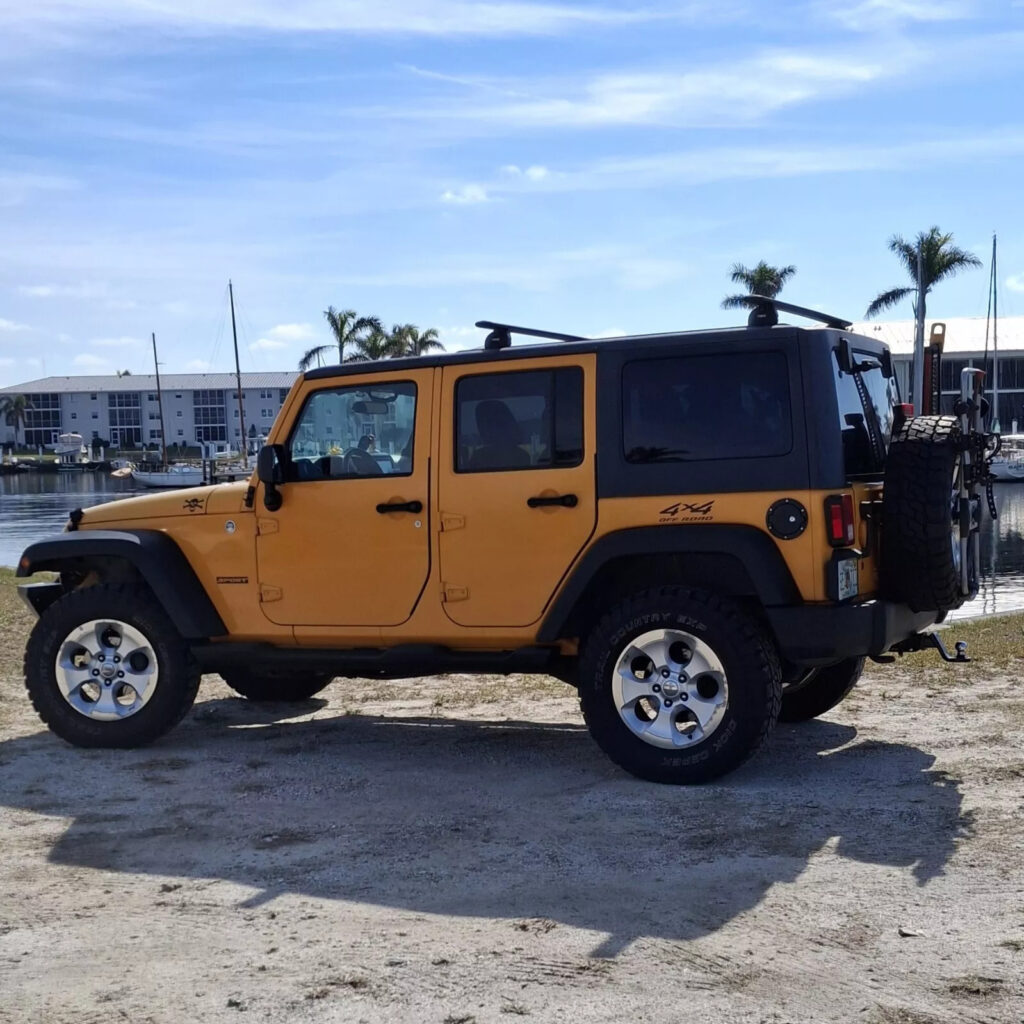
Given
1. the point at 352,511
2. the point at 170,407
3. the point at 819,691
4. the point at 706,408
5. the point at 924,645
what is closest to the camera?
the point at 706,408

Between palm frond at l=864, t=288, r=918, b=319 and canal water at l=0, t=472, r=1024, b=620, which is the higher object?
palm frond at l=864, t=288, r=918, b=319

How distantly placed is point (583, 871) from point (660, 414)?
2345 mm

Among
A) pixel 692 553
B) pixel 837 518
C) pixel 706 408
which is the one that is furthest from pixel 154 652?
pixel 837 518

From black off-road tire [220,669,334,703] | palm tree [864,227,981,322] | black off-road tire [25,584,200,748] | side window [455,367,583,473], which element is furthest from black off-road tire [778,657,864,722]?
palm tree [864,227,981,322]

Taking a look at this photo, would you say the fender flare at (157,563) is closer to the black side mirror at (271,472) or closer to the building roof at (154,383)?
the black side mirror at (271,472)

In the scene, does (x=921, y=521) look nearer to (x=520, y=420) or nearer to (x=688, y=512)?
(x=688, y=512)

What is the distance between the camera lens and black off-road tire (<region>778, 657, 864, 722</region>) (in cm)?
796

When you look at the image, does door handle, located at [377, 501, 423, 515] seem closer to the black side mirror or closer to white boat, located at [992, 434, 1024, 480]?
the black side mirror

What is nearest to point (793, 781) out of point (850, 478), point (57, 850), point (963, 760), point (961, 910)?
point (963, 760)

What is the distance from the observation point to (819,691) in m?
8.05

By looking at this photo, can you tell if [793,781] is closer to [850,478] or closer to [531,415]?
[850,478]

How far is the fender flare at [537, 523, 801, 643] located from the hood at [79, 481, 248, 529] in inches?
79.2

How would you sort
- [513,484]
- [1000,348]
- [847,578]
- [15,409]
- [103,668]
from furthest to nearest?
1. [15,409]
2. [1000,348]
3. [103,668]
4. [513,484]
5. [847,578]

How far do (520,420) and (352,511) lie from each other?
1054mm
